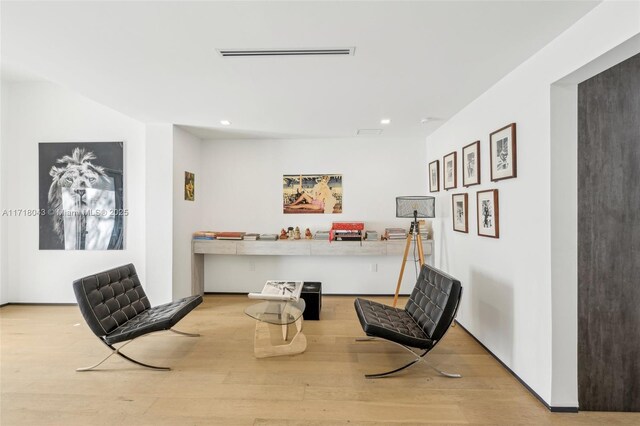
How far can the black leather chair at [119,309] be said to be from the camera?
265cm

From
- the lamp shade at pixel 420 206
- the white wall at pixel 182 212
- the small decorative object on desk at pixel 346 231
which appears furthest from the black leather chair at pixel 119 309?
the lamp shade at pixel 420 206

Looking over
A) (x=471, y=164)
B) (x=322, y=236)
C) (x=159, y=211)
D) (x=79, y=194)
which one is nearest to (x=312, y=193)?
(x=322, y=236)

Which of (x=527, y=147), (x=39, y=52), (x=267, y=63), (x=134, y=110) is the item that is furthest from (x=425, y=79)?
(x=134, y=110)

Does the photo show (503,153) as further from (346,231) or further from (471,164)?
(346,231)

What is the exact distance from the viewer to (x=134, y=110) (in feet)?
11.9

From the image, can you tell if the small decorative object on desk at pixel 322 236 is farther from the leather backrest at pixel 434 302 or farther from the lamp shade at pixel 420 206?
the leather backrest at pixel 434 302

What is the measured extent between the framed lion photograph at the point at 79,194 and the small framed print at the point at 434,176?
494 cm

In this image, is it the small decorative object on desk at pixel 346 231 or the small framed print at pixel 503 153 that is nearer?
the small framed print at pixel 503 153

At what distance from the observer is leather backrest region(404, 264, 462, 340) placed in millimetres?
2574

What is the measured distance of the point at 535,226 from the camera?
90.3 inches

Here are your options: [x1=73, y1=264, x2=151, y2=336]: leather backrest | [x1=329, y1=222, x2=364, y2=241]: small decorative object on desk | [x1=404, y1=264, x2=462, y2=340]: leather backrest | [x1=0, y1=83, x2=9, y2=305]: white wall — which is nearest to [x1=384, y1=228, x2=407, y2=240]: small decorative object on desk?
[x1=329, y1=222, x2=364, y2=241]: small decorative object on desk

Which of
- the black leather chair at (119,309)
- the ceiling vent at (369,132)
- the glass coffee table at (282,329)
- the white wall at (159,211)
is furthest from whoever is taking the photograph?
the ceiling vent at (369,132)

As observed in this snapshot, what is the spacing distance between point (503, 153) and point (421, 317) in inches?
69.6

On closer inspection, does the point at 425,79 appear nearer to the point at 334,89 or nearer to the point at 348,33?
the point at 334,89
